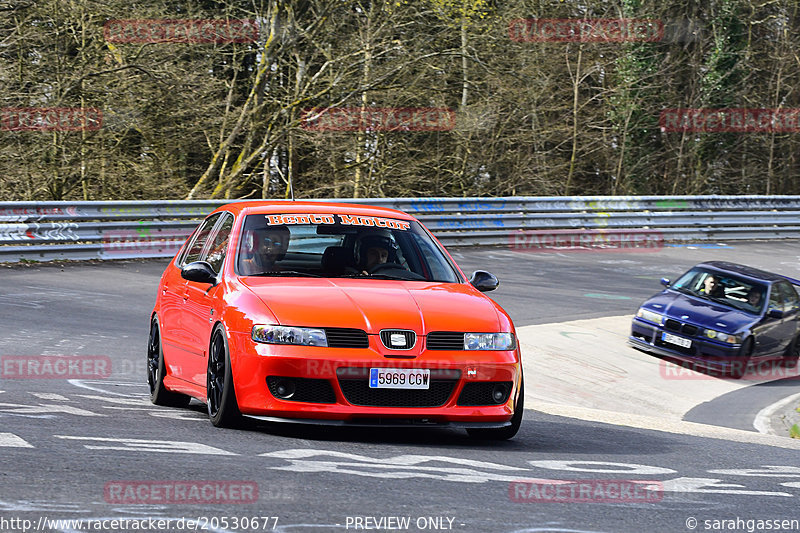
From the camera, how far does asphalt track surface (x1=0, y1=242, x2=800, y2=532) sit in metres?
4.76

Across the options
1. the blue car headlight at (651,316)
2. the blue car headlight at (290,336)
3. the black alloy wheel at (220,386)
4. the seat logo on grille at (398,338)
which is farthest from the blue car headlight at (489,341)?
the blue car headlight at (651,316)

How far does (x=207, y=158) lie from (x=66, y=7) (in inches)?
213

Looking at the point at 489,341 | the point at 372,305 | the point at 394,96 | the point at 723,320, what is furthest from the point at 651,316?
the point at 394,96

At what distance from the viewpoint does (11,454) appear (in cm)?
572

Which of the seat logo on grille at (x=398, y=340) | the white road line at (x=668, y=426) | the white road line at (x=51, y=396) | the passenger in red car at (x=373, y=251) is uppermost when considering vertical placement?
the passenger in red car at (x=373, y=251)

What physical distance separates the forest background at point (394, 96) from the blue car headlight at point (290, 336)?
53.9 ft

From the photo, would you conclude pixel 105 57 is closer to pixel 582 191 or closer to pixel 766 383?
pixel 766 383

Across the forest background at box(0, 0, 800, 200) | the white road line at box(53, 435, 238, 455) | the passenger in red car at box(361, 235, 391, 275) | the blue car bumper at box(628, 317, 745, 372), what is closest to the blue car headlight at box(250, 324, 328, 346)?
the white road line at box(53, 435, 238, 455)

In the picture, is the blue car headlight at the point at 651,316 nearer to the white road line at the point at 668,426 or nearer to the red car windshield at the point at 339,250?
the white road line at the point at 668,426

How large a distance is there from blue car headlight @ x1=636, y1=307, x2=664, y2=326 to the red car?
839 centimetres

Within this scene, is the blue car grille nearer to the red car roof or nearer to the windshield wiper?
the red car roof

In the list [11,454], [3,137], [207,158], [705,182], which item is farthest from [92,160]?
[705,182]

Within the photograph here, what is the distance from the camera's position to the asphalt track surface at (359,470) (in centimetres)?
476

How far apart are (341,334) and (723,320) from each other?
10.3 meters
